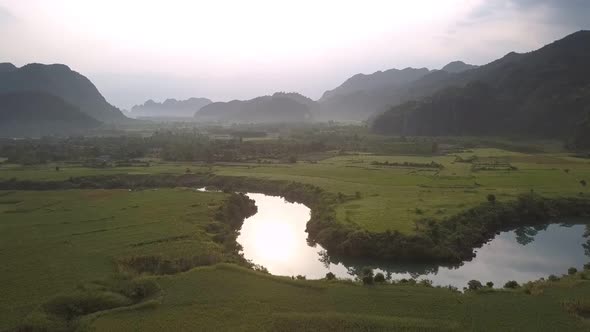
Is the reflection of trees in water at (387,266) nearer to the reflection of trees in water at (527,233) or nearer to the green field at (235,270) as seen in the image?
the green field at (235,270)

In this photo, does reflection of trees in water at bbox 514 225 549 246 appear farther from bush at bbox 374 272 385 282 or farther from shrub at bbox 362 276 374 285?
shrub at bbox 362 276 374 285

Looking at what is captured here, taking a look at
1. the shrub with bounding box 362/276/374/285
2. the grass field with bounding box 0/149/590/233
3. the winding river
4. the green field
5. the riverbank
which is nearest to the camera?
the green field

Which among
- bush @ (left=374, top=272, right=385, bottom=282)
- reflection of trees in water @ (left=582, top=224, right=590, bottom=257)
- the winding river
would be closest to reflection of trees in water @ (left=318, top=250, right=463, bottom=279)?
the winding river

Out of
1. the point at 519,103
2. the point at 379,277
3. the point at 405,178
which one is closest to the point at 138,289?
the point at 379,277

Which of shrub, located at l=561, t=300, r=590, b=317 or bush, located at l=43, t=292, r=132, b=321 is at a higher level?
shrub, located at l=561, t=300, r=590, b=317

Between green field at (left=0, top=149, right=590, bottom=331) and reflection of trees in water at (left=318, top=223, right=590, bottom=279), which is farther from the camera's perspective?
reflection of trees in water at (left=318, top=223, right=590, bottom=279)

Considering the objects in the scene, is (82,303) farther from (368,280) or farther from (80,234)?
(368,280)

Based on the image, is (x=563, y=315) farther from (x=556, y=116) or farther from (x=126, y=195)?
(x=556, y=116)

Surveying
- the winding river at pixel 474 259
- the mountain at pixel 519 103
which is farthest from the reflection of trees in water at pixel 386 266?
the mountain at pixel 519 103
